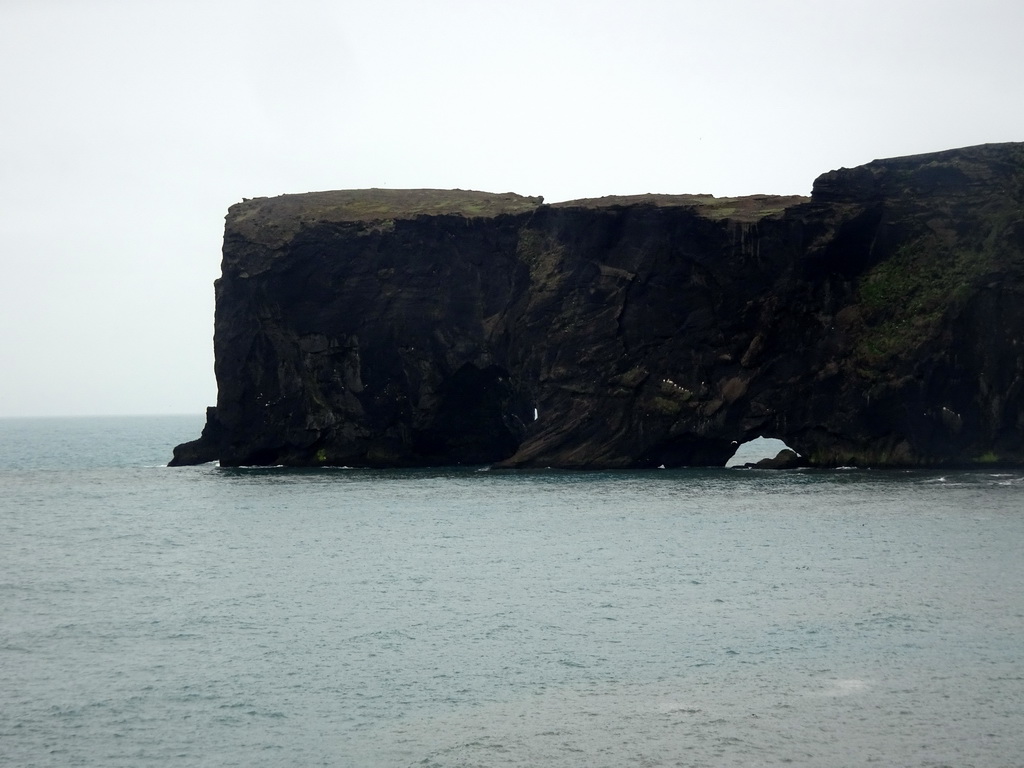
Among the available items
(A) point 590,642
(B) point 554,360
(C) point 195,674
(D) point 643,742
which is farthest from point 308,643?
(B) point 554,360

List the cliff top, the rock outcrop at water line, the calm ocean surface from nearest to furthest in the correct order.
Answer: the calm ocean surface, the rock outcrop at water line, the cliff top

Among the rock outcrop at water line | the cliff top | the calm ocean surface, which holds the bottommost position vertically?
the calm ocean surface

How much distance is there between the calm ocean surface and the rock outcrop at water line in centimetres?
1355

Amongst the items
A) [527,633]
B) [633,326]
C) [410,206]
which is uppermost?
[410,206]

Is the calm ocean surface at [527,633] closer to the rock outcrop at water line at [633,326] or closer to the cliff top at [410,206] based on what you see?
the rock outcrop at water line at [633,326]

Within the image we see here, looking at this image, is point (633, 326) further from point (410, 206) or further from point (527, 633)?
point (527, 633)

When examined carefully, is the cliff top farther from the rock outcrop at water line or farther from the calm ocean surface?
the calm ocean surface

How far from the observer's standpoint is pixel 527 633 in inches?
1406

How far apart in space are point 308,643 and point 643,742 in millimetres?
13052

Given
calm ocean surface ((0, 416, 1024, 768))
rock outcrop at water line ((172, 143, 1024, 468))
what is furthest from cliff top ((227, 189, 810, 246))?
calm ocean surface ((0, 416, 1024, 768))

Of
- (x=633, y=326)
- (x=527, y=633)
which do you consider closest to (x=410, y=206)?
(x=633, y=326)

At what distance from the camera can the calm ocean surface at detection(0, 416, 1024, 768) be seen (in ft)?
85.4

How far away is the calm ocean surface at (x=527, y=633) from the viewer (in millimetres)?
26016

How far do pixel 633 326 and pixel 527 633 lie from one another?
173ft
